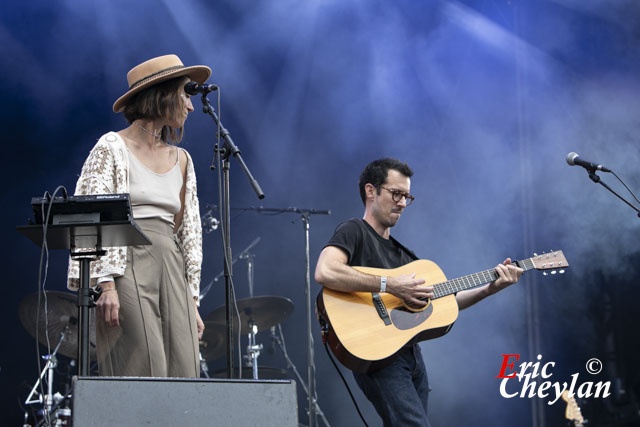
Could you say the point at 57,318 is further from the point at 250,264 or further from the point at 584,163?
the point at 584,163

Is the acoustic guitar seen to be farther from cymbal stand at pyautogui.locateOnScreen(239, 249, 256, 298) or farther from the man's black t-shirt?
cymbal stand at pyautogui.locateOnScreen(239, 249, 256, 298)

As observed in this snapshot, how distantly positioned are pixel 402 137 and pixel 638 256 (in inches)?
103

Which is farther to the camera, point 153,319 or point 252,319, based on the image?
point 252,319

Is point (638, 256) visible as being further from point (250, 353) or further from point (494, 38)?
point (250, 353)

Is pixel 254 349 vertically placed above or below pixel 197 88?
below

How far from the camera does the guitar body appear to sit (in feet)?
10.1

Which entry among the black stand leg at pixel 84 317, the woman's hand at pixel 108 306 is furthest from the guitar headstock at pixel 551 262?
the black stand leg at pixel 84 317

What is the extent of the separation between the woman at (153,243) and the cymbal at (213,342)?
2.80 metres

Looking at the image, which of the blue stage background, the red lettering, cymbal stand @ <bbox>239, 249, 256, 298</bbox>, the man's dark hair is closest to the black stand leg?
the man's dark hair

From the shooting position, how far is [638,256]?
20.4 feet

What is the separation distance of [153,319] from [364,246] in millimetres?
1292

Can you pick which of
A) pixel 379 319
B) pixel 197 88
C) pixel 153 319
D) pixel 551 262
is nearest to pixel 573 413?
pixel 551 262

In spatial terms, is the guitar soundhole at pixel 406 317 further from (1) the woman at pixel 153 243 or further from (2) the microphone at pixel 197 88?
(2) the microphone at pixel 197 88

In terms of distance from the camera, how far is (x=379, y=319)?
3.26m
